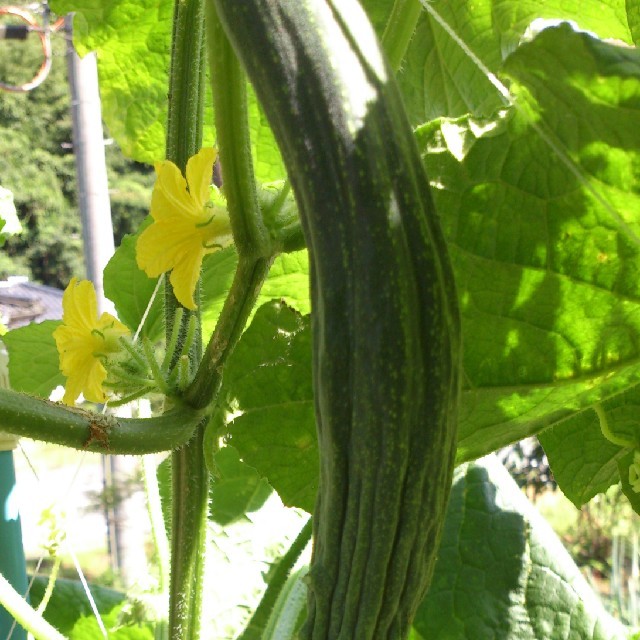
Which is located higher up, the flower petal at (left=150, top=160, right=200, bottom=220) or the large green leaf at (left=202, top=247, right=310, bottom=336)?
the large green leaf at (left=202, top=247, right=310, bottom=336)

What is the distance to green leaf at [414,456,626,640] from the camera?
99cm

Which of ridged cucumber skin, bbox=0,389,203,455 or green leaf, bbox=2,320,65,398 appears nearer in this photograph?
ridged cucumber skin, bbox=0,389,203,455

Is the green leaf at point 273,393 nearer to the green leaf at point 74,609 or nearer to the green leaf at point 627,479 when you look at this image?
the green leaf at point 627,479

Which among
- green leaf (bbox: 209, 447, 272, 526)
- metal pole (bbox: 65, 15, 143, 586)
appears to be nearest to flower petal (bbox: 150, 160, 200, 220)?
green leaf (bbox: 209, 447, 272, 526)

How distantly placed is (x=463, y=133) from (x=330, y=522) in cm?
29

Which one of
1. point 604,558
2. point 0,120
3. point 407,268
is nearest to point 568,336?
point 407,268

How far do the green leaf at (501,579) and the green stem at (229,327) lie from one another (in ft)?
1.46

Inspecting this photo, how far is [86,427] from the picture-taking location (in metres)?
0.62

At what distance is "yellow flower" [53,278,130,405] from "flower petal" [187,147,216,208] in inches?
6.0

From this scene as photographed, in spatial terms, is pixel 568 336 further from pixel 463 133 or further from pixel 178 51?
pixel 178 51

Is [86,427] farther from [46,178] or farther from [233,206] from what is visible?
[46,178]

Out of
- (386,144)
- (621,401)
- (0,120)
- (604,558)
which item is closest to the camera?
(386,144)

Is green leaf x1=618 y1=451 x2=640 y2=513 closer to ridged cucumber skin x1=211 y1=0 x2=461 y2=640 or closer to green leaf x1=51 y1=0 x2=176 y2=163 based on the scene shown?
ridged cucumber skin x1=211 y1=0 x2=461 y2=640

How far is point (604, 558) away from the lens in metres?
5.27
